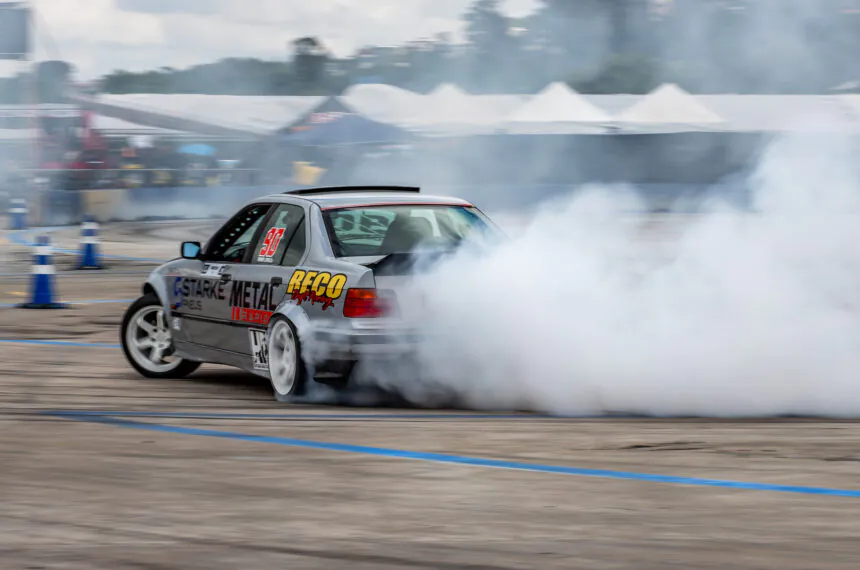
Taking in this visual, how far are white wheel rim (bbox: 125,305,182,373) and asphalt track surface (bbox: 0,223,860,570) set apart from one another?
1106 millimetres

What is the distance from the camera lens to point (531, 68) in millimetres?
15453

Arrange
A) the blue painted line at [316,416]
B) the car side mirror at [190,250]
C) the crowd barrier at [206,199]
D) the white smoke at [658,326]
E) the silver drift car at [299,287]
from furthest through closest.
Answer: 1. the crowd barrier at [206,199]
2. the car side mirror at [190,250]
3. the silver drift car at [299,287]
4. the white smoke at [658,326]
5. the blue painted line at [316,416]

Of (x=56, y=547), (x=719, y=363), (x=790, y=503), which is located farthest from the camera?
(x=719, y=363)

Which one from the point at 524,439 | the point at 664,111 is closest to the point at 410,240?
the point at 524,439

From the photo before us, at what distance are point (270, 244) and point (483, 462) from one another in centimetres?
299

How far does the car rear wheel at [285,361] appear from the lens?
25.6 ft

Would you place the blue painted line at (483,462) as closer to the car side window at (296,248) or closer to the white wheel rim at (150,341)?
the car side window at (296,248)

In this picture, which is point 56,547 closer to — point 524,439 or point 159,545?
point 159,545

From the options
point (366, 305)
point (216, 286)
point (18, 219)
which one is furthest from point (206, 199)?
point (366, 305)

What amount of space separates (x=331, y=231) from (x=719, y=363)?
2.43 metres

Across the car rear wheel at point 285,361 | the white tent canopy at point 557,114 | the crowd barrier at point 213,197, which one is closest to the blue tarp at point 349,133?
the crowd barrier at point 213,197

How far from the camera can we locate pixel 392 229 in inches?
321

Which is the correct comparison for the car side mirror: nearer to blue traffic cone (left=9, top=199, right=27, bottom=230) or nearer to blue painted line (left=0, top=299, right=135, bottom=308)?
blue painted line (left=0, top=299, right=135, bottom=308)

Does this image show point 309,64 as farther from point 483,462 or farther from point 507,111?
point 483,462
